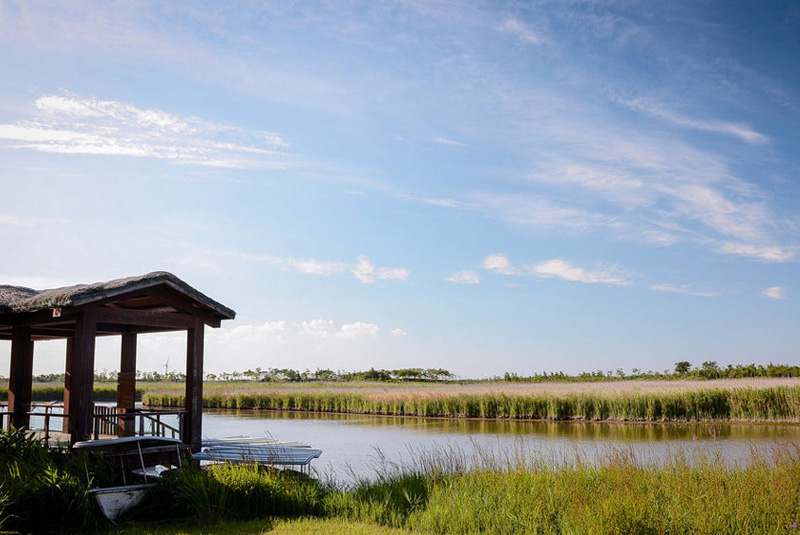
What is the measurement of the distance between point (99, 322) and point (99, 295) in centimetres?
91

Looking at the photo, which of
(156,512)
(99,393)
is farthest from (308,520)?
(99,393)

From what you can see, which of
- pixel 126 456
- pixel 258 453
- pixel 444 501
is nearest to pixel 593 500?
pixel 444 501

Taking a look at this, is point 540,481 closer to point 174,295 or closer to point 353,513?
point 353,513

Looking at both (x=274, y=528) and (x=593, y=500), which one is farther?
(x=274, y=528)

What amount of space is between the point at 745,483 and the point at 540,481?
2300 mm

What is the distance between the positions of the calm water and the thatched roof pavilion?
10.8 ft

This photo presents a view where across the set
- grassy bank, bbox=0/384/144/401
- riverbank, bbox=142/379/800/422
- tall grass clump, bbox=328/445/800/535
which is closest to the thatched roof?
tall grass clump, bbox=328/445/800/535

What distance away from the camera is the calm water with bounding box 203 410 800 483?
15.4 m

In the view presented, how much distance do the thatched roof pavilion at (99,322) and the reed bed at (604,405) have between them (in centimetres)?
1911

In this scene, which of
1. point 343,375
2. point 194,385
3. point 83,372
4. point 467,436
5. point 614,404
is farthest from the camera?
point 343,375

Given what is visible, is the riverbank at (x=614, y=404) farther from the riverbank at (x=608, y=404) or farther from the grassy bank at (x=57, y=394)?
the grassy bank at (x=57, y=394)

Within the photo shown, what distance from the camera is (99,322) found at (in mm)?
10570

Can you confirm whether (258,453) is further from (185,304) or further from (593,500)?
(593,500)

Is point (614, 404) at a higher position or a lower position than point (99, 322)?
lower
